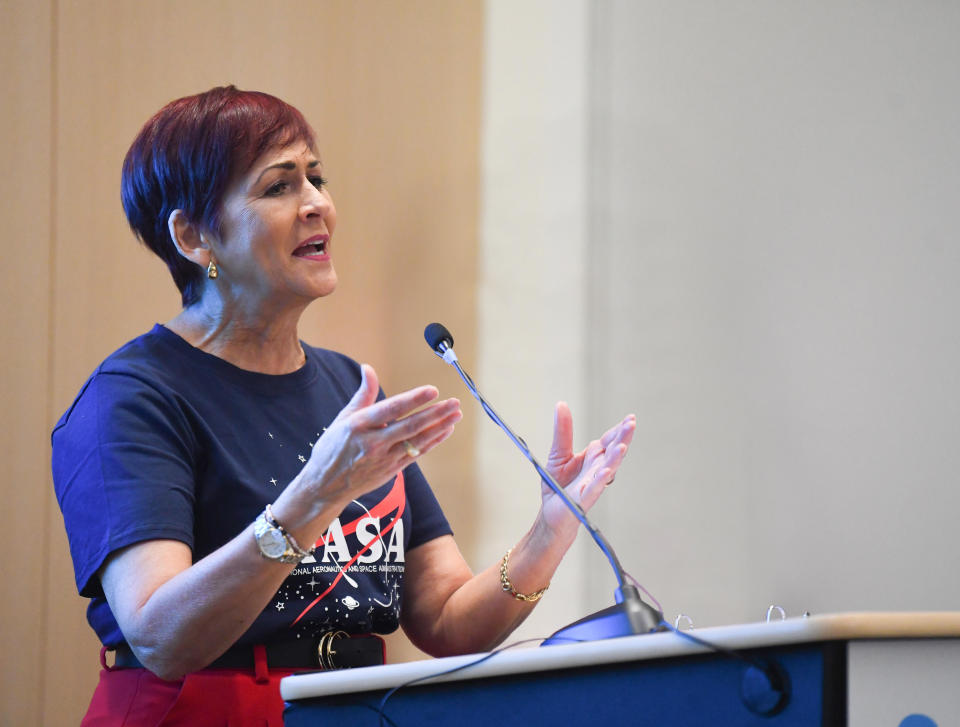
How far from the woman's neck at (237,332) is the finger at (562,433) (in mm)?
506

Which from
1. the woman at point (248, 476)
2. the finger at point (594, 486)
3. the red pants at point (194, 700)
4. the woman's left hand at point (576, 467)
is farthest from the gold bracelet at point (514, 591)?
the red pants at point (194, 700)

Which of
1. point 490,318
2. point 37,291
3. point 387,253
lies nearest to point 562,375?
point 490,318

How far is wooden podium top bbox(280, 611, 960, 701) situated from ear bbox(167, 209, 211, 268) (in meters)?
0.88

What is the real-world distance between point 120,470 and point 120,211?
80 cm

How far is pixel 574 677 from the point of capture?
0.88m

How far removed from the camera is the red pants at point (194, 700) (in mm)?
1349

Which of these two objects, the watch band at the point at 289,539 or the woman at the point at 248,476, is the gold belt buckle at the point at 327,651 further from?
the watch band at the point at 289,539

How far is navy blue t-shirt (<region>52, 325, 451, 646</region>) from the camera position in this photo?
1.37 metres

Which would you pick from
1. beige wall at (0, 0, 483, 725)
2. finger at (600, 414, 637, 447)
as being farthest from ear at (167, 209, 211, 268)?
finger at (600, 414, 637, 447)

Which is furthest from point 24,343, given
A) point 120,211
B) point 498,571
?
point 498,571

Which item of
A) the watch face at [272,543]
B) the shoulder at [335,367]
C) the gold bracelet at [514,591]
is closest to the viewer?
the watch face at [272,543]

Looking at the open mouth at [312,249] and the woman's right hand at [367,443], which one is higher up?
the open mouth at [312,249]

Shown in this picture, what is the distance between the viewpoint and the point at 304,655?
1.47m

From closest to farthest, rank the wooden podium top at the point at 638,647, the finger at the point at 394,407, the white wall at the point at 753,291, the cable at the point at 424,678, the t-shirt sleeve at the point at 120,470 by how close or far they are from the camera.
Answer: the wooden podium top at the point at 638,647 < the cable at the point at 424,678 < the finger at the point at 394,407 < the t-shirt sleeve at the point at 120,470 < the white wall at the point at 753,291
